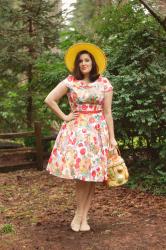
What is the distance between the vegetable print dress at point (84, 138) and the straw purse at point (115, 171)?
3.9 inches

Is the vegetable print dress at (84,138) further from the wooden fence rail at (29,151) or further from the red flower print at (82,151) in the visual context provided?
the wooden fence rail at (29,151)

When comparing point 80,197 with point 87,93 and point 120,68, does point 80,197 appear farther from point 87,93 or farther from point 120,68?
point 120,68

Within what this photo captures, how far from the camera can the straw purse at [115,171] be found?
16.7 feet

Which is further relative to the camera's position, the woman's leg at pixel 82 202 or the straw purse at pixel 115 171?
the woman's leg at pixel 82 202

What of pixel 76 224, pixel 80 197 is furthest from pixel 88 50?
pixel 76 224

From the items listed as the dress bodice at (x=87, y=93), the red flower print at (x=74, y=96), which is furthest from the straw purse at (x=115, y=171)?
the red flower print at (x=74, y=96)

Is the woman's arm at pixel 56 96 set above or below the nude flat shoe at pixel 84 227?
above

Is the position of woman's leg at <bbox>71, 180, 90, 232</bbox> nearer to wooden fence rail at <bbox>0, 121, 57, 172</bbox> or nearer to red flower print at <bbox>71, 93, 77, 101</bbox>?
red flower print at <bbox>71, 93, 77, 101</bbox>

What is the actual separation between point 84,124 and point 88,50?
0.85 metres

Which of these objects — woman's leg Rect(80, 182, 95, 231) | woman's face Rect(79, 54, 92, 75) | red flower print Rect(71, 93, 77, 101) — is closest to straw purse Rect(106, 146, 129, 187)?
woman's leg Rect(80, 182, 95, 231)

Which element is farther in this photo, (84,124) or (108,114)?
(108,114)

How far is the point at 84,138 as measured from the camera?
16.4 feet

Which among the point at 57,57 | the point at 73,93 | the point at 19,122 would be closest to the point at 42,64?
the point at 57,57

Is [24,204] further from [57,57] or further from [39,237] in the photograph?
[57,57]
